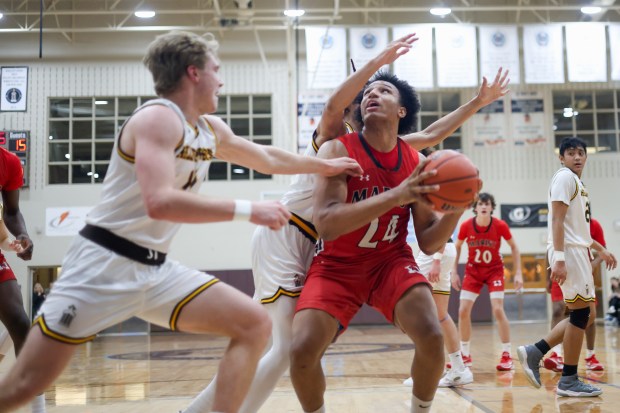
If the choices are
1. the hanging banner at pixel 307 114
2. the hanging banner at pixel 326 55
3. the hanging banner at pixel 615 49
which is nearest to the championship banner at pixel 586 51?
the hanging banner at pixel 615 49

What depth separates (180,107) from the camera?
309 centimetres

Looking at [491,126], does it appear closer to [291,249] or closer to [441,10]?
[441,10]

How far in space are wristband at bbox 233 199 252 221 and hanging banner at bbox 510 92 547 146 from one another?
18149 millimetres

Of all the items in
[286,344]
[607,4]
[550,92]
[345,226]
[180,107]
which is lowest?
[286,344]

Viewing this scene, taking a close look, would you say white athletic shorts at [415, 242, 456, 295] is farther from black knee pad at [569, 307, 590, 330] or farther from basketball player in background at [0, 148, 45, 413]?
basketball player in background at [0, 148, 45, 413]

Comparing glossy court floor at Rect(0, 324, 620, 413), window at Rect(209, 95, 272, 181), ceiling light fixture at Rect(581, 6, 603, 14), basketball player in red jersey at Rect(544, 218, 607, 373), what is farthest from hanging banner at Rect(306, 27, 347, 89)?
basketball player in red jersey at Rect(544, 218, 607, 373)

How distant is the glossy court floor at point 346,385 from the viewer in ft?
17.8

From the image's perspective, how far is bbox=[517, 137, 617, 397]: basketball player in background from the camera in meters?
5.73

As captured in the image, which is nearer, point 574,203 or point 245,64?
point 574,203

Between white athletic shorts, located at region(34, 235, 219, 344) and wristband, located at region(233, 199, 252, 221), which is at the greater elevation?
wristband, located at region(233, 199, 252, 221)

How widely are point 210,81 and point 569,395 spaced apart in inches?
164

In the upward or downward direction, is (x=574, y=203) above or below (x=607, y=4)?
below

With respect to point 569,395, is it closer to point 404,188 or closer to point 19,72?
point 404,188

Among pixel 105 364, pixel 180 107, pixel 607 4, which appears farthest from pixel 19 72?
pixel 180 107
